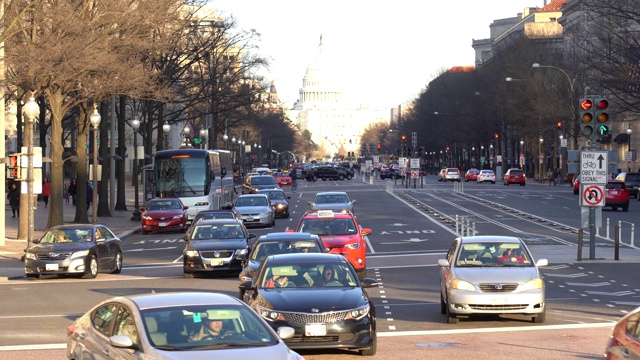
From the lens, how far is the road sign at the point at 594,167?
95.9ft

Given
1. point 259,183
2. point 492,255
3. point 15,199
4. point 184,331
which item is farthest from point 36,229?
point 184,331

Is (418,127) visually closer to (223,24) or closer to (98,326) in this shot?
(223,24)

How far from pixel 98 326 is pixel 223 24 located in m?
58.2

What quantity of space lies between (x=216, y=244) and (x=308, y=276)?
12.1 meters

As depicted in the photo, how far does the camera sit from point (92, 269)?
2833 cm

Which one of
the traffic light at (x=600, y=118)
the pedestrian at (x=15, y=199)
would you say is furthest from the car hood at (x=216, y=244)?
the pedestrian at (x=15, y=199)

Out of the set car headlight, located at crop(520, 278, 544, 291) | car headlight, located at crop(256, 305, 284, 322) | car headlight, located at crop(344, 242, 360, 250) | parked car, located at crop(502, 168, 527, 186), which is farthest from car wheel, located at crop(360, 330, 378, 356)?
parked car, located at crop(502, 168, 527, 186)

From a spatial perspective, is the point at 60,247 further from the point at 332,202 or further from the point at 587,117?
the point at 332,202

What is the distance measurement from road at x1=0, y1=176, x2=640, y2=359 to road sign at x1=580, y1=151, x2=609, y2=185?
2209 millimetres

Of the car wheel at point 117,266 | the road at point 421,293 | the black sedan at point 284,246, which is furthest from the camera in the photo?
the car wheel at point 117,266

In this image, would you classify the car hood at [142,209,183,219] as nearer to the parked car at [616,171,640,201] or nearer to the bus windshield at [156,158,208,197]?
the bus windshield at [156,158,208,197]

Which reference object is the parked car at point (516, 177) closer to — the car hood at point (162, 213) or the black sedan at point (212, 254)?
the car hood at point (162, 213)

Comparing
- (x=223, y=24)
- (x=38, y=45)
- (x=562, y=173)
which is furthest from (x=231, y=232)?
(x=562, y=173)

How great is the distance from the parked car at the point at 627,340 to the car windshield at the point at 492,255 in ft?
29.3
